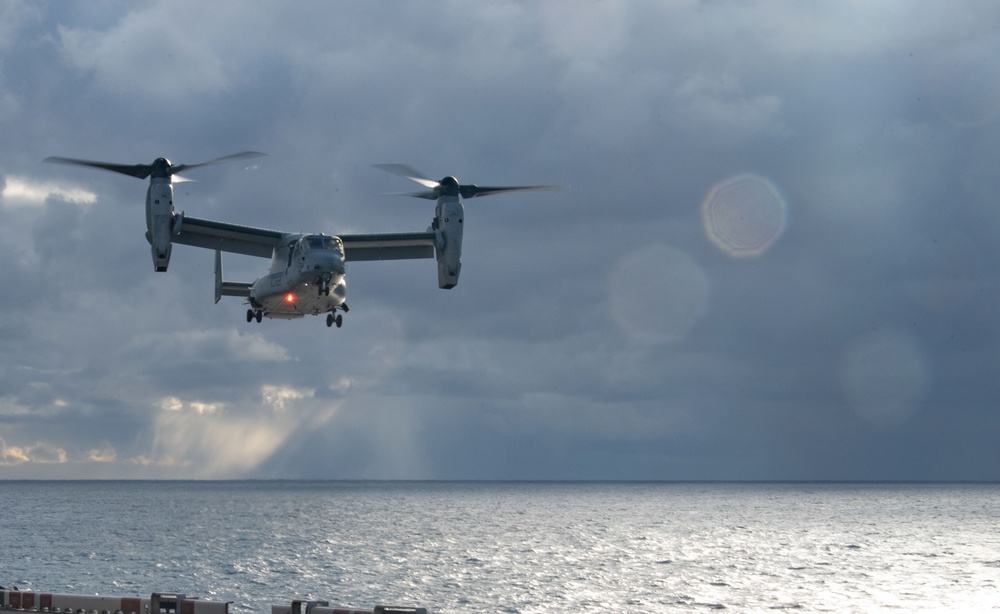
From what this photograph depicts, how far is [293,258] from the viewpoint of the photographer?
39.3 m

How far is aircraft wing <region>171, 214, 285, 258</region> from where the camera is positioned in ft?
137

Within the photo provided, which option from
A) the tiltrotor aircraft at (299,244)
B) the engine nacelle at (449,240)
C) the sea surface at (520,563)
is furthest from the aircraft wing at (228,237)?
the sea surface at (520,563)

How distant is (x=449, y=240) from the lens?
131 feet

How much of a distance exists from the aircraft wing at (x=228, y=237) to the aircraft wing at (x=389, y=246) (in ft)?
11.8

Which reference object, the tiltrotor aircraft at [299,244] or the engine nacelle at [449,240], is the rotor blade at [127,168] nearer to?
the tiltrotor aircraft at [299,244]

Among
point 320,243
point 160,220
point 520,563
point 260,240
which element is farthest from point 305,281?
point 520,563

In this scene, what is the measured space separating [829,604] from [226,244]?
114 ft

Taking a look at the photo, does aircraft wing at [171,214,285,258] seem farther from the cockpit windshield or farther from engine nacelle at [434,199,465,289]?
engine nacelle at [434,199,465,289]

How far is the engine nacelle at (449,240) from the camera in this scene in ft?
129

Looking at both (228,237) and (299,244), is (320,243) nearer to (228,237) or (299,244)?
(299,244)

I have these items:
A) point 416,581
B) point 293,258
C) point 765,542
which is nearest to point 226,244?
point 293,258

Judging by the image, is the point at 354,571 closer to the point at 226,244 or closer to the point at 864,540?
the point at 226,244

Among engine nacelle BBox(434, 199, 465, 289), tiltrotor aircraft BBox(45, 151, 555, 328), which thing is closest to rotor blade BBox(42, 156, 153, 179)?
tiltrotor aircraft BBox(45, 151, 555, 328)

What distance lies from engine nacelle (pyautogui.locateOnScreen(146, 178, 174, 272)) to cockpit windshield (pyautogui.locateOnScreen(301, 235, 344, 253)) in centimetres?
538
